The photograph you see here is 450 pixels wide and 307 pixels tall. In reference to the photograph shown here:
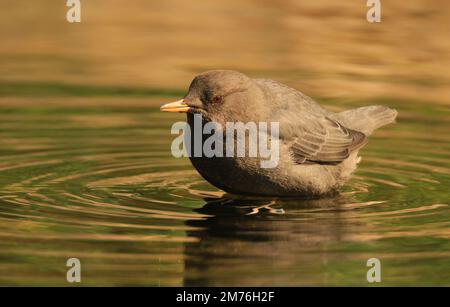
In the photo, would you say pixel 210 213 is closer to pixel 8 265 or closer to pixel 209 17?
pixel 8 265

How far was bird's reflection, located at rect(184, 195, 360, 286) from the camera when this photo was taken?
8398 millimetres

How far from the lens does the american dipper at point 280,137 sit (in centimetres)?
1029

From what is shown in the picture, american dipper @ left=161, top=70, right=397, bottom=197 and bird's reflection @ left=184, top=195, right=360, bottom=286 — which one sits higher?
american dipper @ left=161, top=70, right=397, bottom=197

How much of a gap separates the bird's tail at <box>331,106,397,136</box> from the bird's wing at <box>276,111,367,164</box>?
274 millimetres

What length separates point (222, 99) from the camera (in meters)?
10.4

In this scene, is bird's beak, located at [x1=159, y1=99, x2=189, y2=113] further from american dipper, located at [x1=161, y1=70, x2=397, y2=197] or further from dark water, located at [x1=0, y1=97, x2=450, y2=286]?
dark water, located at [x1=0, y1=97, x2=450, y2=286]

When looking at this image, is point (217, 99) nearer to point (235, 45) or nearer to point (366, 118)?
point (366, 118)

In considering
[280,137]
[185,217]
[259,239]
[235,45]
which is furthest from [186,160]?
[235,45]

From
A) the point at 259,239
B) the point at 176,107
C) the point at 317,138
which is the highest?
the point at 176,107

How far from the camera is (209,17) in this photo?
1914 cm

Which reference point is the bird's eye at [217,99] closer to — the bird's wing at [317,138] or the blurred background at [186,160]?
the bird's wing at [317,138]

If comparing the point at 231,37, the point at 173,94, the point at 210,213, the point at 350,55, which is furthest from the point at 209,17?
the point at 210,213

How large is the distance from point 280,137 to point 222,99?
25.1 inches

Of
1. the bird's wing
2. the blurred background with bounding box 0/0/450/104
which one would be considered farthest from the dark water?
the blurred background with bounding box 0/0/450/104
